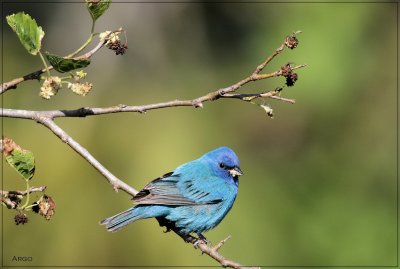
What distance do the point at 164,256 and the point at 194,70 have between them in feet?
10.3

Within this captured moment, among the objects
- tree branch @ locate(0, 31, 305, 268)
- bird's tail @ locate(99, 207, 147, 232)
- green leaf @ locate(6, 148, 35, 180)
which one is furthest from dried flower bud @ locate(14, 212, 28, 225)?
bird's tail @ locate(99, 207, 147, 232)

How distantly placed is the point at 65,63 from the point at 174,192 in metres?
2.00

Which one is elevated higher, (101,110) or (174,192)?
(174,192)

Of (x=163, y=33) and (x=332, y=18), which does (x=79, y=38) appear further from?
(x=332, y=18)

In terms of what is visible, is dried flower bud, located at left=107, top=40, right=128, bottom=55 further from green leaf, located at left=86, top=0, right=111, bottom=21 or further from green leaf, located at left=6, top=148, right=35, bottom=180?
green leaf, located at left=6, top=148, right=35, bottom=180

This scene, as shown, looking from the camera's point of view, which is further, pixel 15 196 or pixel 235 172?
pixel 235 172

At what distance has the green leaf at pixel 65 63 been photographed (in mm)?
2705

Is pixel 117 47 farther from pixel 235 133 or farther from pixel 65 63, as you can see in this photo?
pixel 235 133

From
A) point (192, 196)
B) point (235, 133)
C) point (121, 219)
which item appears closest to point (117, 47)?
point (121, 219)

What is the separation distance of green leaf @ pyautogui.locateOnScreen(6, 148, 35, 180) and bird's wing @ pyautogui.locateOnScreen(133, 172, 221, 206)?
130cm

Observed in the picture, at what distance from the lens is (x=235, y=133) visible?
A: 8.50 m

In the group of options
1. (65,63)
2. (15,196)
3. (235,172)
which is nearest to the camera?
(65,63)

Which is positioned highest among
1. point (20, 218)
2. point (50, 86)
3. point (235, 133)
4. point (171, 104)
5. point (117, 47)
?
point (235, 133)

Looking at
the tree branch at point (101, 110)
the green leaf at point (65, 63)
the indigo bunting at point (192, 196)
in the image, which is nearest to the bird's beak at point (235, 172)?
the indigo bunting at point (192, 196)
